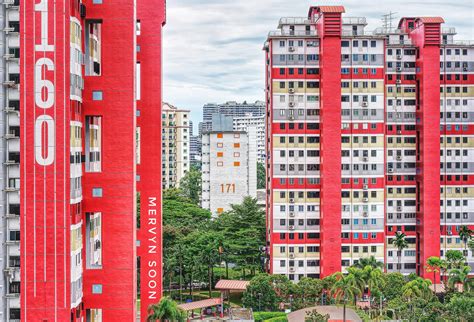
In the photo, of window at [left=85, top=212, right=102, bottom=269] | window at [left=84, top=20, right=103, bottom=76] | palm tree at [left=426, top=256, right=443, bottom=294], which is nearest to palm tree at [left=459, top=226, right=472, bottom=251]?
palm tree at [left=426, top=256, right=443, bottom=294]

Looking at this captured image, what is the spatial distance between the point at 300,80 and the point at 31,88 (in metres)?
44.1

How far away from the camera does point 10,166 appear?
106 ft

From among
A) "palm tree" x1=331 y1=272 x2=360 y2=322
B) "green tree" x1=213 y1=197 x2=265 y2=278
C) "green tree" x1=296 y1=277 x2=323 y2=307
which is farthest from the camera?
"green tree" x1=213 y1=197 x2=265 y2=278

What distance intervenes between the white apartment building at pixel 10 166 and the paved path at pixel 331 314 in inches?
1188

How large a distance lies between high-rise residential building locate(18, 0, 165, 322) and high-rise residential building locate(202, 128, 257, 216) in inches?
2859

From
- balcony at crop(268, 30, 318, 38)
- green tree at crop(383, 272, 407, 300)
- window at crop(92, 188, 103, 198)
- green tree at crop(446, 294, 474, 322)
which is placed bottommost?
green tree at crop(383, 272, 407, 300)

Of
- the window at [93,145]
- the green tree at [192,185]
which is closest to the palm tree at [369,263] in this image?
the window at [93,145]

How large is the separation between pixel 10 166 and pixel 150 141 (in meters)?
15.0

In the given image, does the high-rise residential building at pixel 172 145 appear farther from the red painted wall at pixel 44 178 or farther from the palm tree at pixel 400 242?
the red painted wall at pixel 44 178

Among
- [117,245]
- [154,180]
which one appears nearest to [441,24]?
[154,180]

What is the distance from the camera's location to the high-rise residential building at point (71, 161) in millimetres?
30719

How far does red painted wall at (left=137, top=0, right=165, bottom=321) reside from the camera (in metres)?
46.1

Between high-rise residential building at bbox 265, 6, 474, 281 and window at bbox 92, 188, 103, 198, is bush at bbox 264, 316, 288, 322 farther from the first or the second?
window at bbox 92, 188, 103, 198

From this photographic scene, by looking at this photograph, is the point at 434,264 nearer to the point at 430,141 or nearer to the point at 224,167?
the point at 430,141
